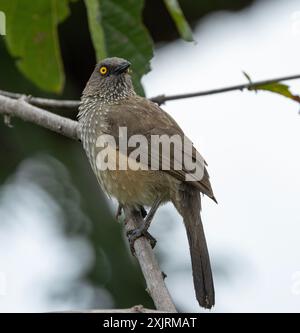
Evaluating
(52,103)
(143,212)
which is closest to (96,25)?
(52,103)

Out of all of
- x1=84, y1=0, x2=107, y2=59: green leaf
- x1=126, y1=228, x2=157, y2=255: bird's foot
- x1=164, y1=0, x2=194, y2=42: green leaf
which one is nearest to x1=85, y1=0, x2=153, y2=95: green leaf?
x1=84, y1=0, x2=107, y2=59: green leaf

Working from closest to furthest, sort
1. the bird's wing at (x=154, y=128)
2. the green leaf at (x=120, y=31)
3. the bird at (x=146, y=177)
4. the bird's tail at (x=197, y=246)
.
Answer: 1. the green leaf at (x=120, y=31)
2. the bird's tail at (x=197, y=246)
3. the bird at (x=146, y=177)
4. the bird's wing at (x=154, y=128)

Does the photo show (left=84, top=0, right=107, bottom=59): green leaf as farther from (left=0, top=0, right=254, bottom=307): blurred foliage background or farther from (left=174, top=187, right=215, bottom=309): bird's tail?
(left=174, top=187, right=215, bottom=309): bird's tail

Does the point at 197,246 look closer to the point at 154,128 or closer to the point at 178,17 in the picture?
the point at 154,128

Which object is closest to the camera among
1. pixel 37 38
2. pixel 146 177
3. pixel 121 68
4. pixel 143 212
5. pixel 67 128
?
pixel 37 38

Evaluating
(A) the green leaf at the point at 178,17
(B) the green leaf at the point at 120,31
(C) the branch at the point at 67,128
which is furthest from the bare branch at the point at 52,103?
(A) the green leaf at the point at 178,17

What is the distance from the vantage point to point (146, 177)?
14.8 feet

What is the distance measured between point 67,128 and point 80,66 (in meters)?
2.31

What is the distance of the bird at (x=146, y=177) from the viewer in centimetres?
412

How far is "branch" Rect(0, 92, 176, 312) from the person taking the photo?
344 cm

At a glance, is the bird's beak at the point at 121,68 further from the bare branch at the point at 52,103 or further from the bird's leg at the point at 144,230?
the bird's leg at the point at 144,230
